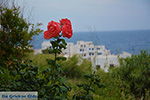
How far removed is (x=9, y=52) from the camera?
329 cm

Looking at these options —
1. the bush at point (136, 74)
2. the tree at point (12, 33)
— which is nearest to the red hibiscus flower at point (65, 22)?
the bush at point (136, 74)

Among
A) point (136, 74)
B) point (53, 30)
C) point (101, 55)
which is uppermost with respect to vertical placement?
point (53, 30)

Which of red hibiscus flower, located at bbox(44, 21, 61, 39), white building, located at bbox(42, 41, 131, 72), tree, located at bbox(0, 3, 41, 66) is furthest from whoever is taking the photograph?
white building, located at bbox(42, 41, 131, 72)

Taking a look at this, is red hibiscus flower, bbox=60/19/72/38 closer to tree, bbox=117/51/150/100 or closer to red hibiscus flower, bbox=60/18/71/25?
red hibiscus flower, bbox=60/18/71/25

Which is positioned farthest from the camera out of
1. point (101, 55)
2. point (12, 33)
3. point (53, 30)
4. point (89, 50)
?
point (89, 50)

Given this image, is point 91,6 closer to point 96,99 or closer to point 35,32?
point 35,32

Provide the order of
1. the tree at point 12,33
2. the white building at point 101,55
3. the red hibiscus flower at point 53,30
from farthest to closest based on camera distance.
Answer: the white building at point 101,55 < the tree at point 12,33 < the red hibiscus flower at point 53,30

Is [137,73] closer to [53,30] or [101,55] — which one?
[101,55]

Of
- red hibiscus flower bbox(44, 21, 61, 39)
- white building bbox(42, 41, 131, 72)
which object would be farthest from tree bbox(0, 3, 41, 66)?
red hibiscus flower bbox(44, 21, 61, 39)

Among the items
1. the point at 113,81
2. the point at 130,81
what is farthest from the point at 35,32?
the point at 130,81

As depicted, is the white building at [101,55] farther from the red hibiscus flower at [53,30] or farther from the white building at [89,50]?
the red hibiscus flower at [53,30]

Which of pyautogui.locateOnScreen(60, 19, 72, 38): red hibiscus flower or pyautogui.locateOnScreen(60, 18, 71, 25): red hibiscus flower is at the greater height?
pyautogui.locateOnScreen(60, 18, 71, 25): red hibiscus flower

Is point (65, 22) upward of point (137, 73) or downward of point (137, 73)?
upward

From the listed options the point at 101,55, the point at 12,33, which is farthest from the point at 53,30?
the point at 101,55
